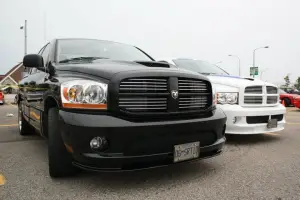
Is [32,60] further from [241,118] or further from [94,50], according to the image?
[241,118]

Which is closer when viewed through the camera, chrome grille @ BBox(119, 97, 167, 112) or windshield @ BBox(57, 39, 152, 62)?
chrome grille @ BBox(119, 97, 167, 112)

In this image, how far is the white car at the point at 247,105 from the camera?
4.52 metres

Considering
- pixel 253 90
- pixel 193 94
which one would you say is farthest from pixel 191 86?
pixel 253 90

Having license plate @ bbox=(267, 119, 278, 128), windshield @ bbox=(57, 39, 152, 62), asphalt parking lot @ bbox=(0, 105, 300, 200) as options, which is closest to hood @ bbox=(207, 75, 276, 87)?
license plate @ bbox=(267, 119, 278, 128)

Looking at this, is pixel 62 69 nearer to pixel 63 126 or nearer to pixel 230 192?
pixel 63 126

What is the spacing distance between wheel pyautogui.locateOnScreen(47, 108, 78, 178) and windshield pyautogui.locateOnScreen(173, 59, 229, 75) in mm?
3523

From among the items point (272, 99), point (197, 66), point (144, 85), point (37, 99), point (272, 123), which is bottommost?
point (272, 123)

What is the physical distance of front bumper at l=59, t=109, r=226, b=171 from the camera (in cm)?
236

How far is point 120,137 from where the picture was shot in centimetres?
237

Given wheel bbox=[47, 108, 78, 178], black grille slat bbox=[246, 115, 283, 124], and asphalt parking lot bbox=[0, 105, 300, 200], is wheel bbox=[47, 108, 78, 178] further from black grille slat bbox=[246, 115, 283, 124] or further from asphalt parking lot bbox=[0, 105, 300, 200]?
black grille slat bbox=[246, 115, 283, 124]

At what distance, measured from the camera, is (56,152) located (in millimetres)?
2725

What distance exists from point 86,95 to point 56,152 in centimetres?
70

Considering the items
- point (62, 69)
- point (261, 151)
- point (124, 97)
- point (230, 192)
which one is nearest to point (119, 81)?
point (124, 97)

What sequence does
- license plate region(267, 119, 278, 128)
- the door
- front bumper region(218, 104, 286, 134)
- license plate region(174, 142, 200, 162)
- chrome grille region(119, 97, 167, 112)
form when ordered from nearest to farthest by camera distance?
chrome grille region(119, 97, 167, 112)
license plate region(174, 142, 200, 162)
the door
front bumper region(218, 104, 286, 134)
license plate region(267, 119, 278, 128)
